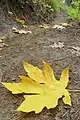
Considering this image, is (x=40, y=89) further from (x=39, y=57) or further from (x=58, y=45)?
(x=58, y=45)

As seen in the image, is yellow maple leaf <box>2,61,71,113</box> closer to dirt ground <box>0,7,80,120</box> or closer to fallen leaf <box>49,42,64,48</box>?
dirt ground <box>0,7,80,120</box>

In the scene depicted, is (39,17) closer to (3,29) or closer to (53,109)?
(3,29)

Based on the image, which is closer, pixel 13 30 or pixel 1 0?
pixel 13 30

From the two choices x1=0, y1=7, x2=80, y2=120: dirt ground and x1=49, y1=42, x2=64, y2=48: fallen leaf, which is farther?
x1=49, y1=42, x2=64, y2=48: fallen leaf

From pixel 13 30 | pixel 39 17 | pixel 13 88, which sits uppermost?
pixel 13 88

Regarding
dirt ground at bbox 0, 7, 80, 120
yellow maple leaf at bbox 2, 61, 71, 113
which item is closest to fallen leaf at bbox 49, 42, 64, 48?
dirt ground at bbox 0, 7, 80, 120

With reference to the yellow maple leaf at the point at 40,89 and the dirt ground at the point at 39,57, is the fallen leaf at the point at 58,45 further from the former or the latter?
the yellow maple leaf at the point at 40,89

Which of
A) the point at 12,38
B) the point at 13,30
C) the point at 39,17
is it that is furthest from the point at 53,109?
the point at 39,17
